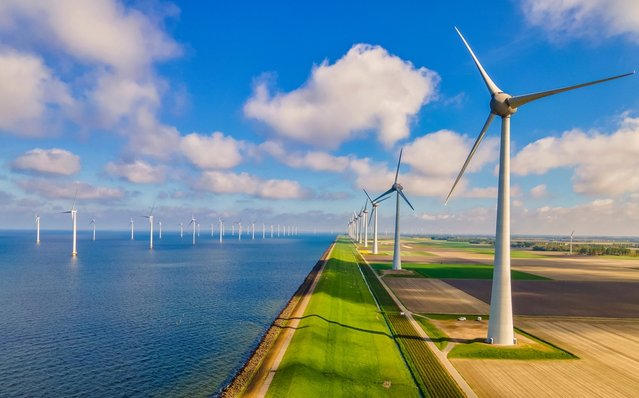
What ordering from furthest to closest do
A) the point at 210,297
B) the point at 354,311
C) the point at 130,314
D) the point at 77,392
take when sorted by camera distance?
the point at 210,297 < the point at 130,314 < the point at 354,311 < the point at 77,392

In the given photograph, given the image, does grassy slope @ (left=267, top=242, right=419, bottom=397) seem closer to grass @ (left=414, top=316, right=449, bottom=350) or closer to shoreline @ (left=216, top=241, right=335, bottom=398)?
shoreline @ (left=216, top=241, right=335, bottom=398)

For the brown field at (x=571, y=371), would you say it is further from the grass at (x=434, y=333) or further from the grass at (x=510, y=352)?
the grass at (x=434, y=333)

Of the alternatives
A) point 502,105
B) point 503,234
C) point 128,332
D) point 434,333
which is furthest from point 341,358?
point 128,332

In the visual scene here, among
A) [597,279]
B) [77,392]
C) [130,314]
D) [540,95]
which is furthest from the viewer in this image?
[597,279]

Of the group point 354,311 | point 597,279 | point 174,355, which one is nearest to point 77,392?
point 174,355

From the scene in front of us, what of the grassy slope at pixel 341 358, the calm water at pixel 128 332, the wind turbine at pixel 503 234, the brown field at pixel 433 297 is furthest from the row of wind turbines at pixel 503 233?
the calm water at pixel 128 332

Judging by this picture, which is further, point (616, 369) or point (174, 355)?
point (174, 355)

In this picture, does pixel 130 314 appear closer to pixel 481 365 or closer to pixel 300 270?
pixel 481 365

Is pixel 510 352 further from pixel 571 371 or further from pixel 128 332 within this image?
pixel 128 332
